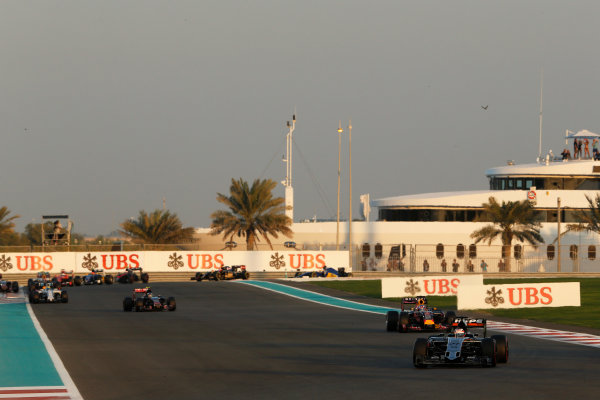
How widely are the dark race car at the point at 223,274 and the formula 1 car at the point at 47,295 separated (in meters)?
24.8

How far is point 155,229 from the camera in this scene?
90375 millimetres

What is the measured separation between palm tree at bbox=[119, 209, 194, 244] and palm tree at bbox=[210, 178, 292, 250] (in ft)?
20.3

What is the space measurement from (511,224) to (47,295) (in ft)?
165

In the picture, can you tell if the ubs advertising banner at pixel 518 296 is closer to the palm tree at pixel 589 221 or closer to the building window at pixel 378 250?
the building window at pixel 378 250

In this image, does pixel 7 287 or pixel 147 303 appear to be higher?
A: pixel 7 287

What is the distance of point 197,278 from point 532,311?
118 feet

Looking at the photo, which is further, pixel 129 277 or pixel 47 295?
pixel 129 277

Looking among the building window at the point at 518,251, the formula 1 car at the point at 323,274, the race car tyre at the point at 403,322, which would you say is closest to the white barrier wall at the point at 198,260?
the formula 1 car at the point at 323,274

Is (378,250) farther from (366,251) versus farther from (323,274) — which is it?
(323,274)

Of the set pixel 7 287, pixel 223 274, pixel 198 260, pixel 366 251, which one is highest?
pixel 366 251

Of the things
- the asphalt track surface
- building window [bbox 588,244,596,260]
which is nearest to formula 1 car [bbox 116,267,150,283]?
the asphalt track surface

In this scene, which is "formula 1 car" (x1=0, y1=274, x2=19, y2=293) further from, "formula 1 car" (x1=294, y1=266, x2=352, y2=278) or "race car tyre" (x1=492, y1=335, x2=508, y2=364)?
"race car tyre" (x1=492, y1=335, x2=508, y2=364)

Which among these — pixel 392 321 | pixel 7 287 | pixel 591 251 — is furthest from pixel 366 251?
pixel 392 321

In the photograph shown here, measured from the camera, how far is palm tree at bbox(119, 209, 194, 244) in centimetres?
9044
